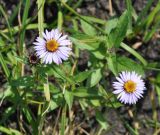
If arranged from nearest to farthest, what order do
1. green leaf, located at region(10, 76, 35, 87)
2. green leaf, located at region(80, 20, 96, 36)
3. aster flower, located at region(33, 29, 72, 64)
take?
aster flower, located at region(33, 29, 72, 64), green leaf, located at region(10, 76, 35, 87), green leaf, located at region(80, 20, 96, 36)

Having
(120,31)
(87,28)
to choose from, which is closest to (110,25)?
(87,28)

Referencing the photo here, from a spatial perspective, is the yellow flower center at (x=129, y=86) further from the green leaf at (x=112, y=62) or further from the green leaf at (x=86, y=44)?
the green leaf at (x=86, y=44)

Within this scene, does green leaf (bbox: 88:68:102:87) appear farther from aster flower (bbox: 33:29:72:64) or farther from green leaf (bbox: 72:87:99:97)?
aster flower (bbox: 33:29:72:64)

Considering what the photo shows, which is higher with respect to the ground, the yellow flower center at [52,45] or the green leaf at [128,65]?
the yellow flower center at [52,45]

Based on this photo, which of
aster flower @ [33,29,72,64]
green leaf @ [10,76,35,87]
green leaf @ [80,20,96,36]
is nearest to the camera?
aster flower @ [33,29,72,64]

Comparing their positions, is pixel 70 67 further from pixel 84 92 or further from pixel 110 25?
pixel 110 25

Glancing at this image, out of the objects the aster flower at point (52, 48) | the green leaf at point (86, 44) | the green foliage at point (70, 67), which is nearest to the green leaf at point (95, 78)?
the green foliage at point (70, 67)

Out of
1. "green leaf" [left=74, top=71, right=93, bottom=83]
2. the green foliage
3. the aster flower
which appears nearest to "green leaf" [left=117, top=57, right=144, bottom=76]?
the green foliage
